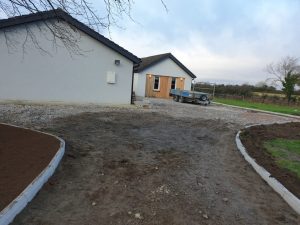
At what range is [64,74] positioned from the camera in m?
18.2

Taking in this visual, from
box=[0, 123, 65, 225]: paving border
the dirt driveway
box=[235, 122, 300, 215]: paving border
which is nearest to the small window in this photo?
the dirt driveway

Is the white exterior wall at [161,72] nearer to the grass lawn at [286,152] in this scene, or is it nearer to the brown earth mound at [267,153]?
the brown earth mound at [267,153]

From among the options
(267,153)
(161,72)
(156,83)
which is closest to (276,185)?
(267,153)

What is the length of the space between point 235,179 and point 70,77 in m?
13.7

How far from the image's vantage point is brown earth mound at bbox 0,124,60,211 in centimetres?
497

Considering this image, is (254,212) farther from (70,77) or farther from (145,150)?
(70,77)

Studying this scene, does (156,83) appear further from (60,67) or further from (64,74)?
(60,67)

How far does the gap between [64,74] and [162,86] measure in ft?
54.8

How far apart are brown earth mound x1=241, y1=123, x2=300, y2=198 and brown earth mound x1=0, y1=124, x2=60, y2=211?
4.67m

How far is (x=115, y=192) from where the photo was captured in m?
5.53

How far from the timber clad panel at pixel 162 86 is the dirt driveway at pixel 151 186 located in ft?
75.6

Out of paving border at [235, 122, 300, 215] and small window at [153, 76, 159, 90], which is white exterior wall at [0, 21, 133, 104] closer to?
paving border at [235, 122, 300, 215]

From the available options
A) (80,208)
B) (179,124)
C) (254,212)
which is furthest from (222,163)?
(179,124)

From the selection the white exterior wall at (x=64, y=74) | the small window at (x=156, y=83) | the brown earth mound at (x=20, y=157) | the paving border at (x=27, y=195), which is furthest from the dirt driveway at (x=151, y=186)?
the small window at (x=156, y=83)
